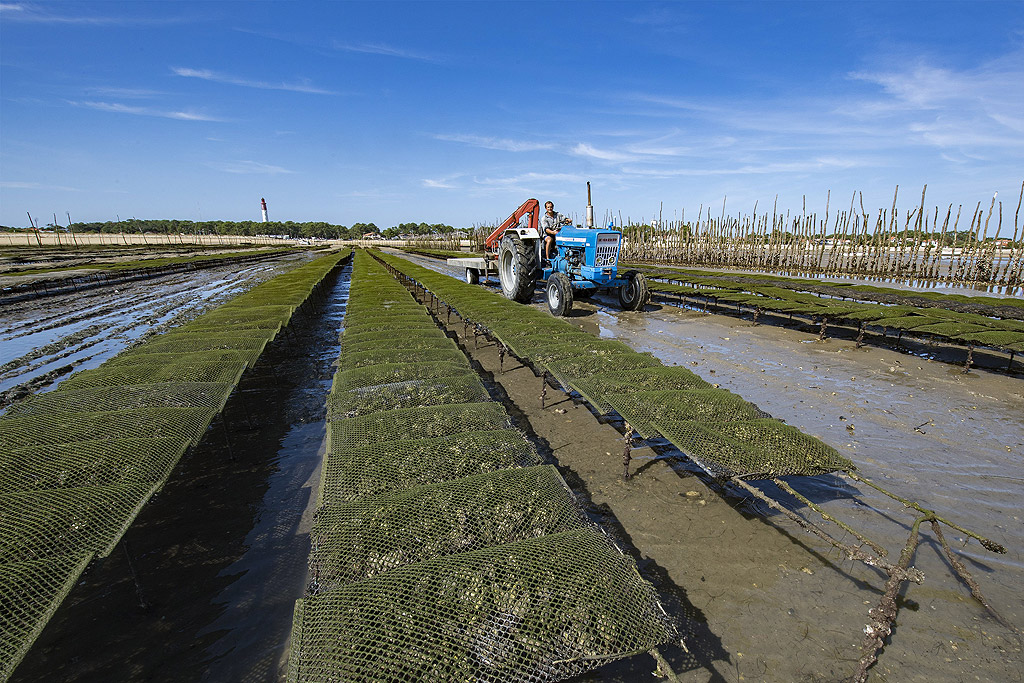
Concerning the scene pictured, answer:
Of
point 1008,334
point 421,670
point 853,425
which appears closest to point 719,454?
point 421,670

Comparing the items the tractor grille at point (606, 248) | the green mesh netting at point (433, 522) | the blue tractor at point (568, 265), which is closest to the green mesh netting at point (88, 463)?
the green mesh netting at point (433, 522)

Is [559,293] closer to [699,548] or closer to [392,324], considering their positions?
[392,324]

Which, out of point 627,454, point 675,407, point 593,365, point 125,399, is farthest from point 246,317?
point 675,407

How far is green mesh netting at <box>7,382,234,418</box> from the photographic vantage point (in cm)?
580

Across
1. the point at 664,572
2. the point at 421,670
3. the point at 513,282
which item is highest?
the point at 513,282

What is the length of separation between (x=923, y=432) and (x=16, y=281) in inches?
1791

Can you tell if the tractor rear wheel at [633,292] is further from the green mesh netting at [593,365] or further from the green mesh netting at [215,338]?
the green mesh netting at [215,338]

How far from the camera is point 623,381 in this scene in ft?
22.5

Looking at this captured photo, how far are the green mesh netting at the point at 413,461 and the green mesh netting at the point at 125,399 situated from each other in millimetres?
2725

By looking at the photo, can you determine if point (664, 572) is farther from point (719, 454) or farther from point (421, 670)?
point (421, 670)

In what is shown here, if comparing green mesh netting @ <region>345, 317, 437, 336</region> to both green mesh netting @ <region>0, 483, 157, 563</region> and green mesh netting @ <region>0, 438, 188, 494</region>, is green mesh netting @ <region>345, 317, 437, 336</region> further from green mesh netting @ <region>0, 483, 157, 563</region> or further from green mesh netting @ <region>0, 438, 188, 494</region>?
green mesh netting @ <region>0, 483, 157, 563</region>

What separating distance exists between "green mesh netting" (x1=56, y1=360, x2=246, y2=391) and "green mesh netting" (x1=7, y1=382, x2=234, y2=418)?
30cm

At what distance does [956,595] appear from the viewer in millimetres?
3824

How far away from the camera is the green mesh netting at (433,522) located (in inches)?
130
